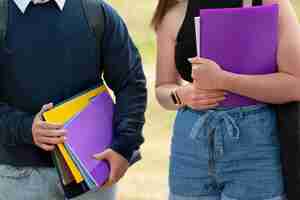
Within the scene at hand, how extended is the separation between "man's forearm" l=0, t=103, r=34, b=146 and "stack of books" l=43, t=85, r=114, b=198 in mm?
89

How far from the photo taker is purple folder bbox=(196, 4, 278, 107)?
2158 millimetres

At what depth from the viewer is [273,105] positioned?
2.28 m

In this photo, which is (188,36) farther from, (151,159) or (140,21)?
(140,21)

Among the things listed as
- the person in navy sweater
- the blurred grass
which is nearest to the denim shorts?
the person in navy sweater

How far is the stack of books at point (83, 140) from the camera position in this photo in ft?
7.54

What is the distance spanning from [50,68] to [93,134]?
0.26 m

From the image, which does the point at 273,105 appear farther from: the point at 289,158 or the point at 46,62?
the point at 46,62

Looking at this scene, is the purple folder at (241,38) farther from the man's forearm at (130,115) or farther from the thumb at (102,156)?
the thumb at (102,156)

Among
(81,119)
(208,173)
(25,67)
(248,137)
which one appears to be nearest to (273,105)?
(248,137)

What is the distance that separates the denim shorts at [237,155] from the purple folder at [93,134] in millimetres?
303

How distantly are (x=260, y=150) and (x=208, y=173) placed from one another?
175mm

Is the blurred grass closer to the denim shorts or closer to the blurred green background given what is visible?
the blurred green background

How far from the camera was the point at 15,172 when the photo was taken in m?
2.40

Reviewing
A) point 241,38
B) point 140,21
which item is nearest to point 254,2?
point 241,38
